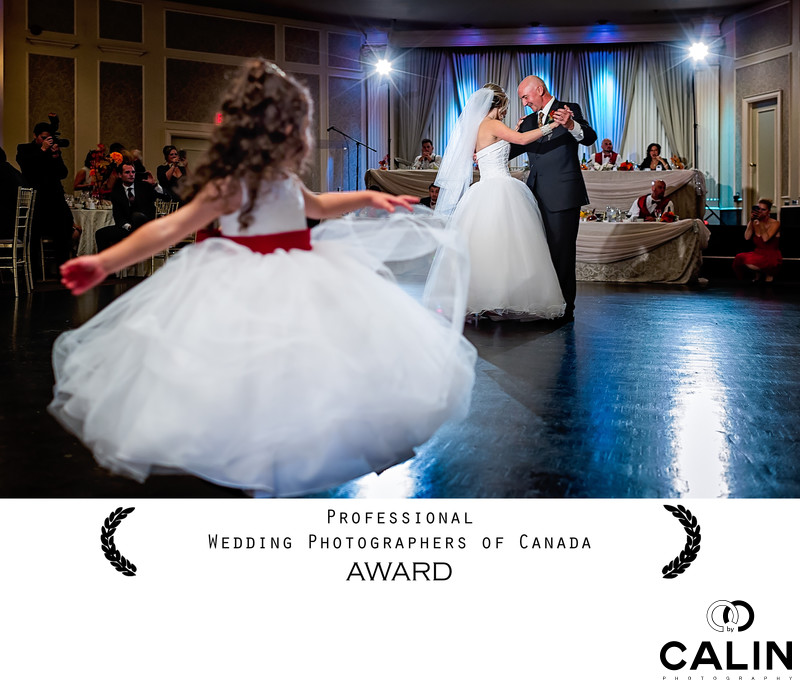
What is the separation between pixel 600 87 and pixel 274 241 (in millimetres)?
12814

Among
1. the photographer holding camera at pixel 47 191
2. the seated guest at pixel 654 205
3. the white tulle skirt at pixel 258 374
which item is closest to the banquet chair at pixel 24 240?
the photographer holding camera at pixel 47 191

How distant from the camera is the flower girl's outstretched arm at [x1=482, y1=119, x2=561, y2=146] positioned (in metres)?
5.20

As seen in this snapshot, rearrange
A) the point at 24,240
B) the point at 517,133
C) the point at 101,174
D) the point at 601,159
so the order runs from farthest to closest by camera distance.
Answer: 1. the point at 601,159
2. the point at 101,174
3. the point at 24,240
4. the point at 517,133

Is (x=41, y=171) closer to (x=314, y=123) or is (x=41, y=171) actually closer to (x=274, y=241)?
(x=314, y=123)

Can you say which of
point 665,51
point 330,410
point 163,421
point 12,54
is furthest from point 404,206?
point 665,51

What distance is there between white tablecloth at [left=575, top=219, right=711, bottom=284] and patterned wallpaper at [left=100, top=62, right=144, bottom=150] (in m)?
6.37

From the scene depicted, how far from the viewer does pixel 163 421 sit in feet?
5.42

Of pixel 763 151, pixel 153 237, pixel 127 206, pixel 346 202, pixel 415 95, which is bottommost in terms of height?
pixel 153 237

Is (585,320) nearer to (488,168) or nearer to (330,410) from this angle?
(488,168)

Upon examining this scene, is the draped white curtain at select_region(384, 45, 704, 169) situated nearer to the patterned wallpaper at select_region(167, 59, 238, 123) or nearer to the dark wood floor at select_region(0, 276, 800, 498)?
the patterned wallpaper at select_region(167, 59, 238, 123)

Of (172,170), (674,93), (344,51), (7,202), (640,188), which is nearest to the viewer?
(7,202)

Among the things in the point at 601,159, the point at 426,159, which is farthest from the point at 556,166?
the point at 426,159

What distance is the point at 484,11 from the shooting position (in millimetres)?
12414
